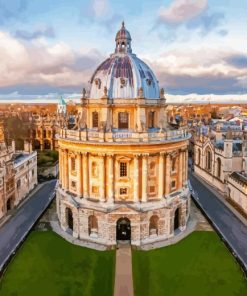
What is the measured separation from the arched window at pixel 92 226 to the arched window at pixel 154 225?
710 centimetres

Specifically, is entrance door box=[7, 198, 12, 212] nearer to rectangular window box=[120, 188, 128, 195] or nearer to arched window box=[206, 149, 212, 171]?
rectangular window box=[120, 188, 128, 195]

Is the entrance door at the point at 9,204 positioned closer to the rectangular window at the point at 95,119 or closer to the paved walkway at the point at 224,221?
the rectangular window at the point at 95,119

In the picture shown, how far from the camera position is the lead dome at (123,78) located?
4194 centimetres

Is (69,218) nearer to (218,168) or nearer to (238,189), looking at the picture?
(238,189)

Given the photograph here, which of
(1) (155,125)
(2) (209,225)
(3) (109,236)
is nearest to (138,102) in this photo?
(1) (155,125)

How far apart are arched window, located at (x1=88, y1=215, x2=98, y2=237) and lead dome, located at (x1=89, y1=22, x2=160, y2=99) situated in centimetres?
1587

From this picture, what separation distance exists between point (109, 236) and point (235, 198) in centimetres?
2677

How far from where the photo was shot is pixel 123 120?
139 ft

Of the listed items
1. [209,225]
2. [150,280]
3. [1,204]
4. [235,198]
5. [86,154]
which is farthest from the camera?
[235,198]

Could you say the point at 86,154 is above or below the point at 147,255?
above

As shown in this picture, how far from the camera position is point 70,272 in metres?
35.4

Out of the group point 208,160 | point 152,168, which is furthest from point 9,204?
point 208,160

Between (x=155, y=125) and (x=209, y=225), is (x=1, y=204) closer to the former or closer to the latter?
(x=155, y=125)

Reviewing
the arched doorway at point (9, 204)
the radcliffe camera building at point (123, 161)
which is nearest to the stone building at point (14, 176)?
the arched doorway at point (9, 204)
